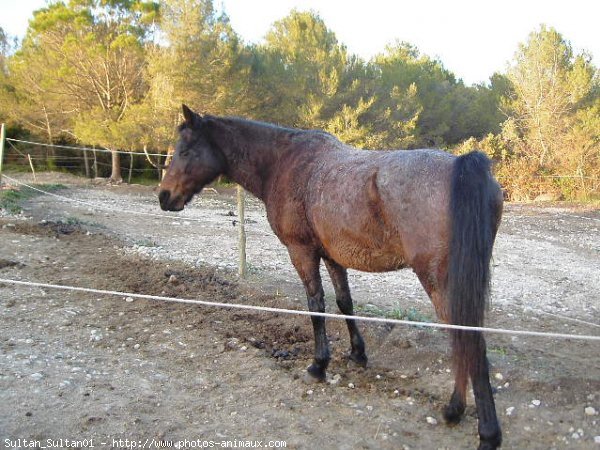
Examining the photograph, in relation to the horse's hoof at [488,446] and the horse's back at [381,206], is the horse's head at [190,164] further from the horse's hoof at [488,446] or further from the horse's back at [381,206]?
the horse's hoof at [488,446]

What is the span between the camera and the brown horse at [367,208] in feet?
8.22

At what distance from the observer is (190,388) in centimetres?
337

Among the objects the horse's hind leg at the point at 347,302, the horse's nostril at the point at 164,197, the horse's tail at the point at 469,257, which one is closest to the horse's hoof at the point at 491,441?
the horse's tail at the point at 469,257

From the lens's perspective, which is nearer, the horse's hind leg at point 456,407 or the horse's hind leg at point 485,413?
the horse's hind leg at point 485,413

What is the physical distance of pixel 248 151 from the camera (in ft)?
12.8

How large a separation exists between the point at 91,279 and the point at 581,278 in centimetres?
690

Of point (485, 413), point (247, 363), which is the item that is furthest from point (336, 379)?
Answer: point (485, 413)

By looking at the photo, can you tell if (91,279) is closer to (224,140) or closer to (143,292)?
(143,292)

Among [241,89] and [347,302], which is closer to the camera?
[347,302]

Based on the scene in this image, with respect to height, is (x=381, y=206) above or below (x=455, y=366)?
above

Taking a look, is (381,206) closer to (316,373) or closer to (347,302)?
(347,302)

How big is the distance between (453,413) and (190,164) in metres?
2.70

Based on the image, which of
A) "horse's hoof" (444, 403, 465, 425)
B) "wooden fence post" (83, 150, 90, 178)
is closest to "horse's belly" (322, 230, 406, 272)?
"horse's hoof" (444, 403, 465, 425)

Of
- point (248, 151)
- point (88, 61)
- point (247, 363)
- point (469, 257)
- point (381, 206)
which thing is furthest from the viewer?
point (88, 61)
